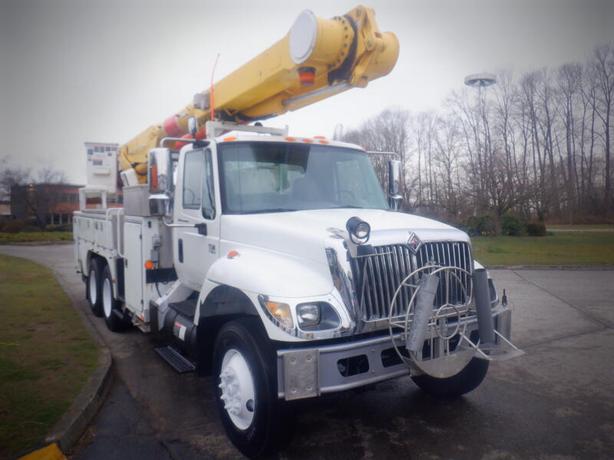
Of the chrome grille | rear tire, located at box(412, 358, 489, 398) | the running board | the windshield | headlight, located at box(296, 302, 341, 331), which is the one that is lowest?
rear tire, located at box(412, 358, 489, 398)

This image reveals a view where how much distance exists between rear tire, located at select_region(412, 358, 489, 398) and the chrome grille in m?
1.06

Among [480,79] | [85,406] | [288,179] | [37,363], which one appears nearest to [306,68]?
[288,179]

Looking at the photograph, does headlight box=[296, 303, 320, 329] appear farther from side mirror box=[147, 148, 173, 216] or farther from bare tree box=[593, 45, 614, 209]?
bare tree box=[593, 45, 614, 209]

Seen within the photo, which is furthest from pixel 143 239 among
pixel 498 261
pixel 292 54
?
pixel 498 261

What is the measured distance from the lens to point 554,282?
12258 millimetres

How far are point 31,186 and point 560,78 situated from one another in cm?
3409

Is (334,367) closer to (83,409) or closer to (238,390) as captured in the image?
(238,390)

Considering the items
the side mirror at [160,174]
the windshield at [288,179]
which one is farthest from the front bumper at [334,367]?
the side mirror at [160,174]

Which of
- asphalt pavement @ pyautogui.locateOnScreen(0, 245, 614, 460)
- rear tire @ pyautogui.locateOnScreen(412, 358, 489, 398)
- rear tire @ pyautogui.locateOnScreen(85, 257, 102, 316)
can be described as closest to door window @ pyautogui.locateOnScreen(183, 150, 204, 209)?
asphalt pavement @ pyautogui.locateOnScreen(0, 245, 614, 460)

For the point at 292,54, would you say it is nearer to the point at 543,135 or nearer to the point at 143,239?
the point at 143,239

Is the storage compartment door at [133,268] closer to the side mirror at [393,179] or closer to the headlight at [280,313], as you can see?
the headlight at [280,313]

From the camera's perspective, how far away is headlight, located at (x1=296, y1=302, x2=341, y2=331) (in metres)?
3.36

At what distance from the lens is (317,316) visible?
3.43 meters

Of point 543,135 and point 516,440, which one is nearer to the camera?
point 516,440
